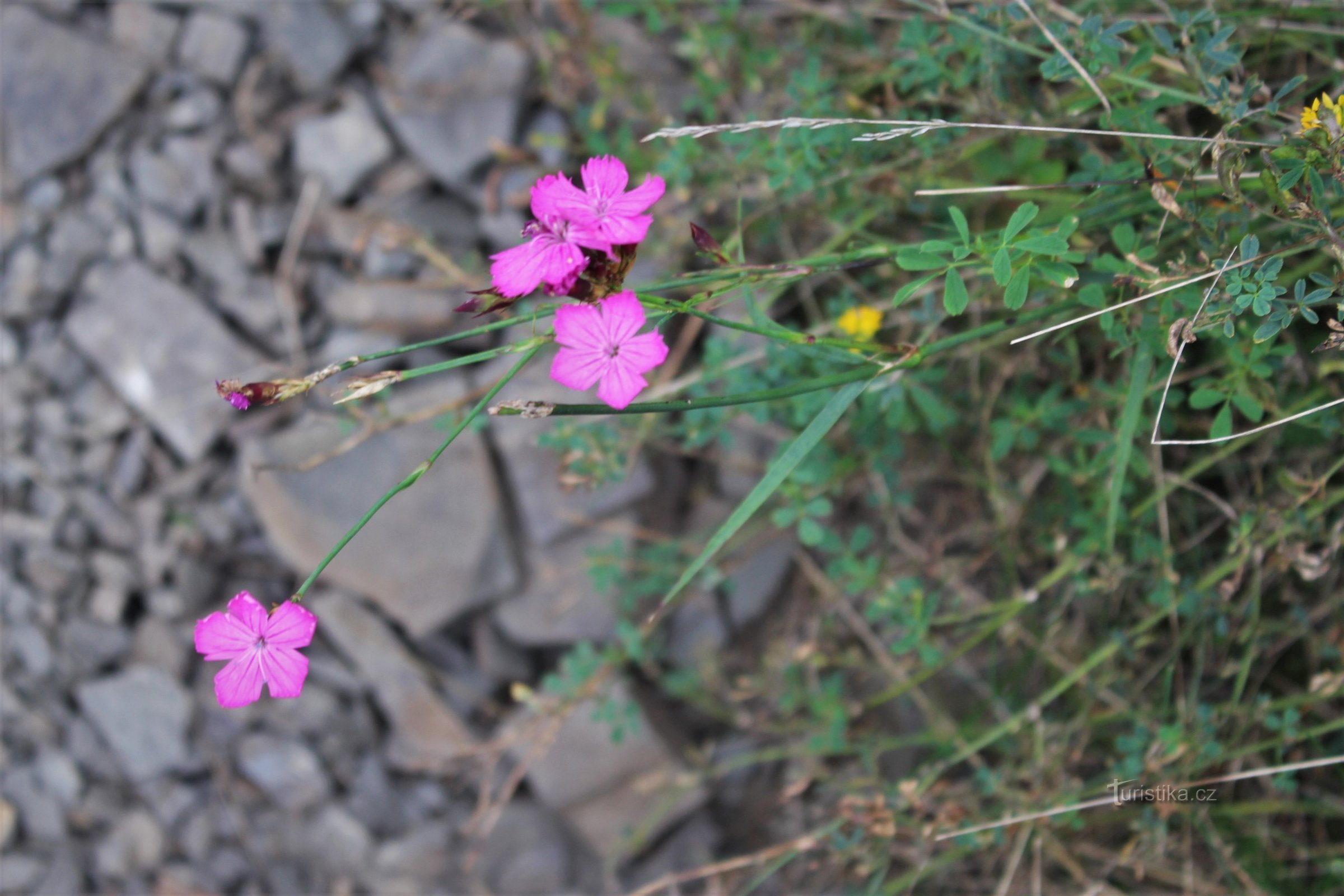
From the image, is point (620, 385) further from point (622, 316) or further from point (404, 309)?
point (404, 309)

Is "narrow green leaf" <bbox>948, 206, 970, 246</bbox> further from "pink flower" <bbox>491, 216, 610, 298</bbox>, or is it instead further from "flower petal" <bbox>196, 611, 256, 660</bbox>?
"flower petal" <bbox>196, 611, 256, 660</bbox>

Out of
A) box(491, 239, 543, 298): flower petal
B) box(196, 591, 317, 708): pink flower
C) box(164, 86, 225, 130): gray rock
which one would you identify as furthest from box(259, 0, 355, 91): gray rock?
box(196, 591, 317, 708): pink flower

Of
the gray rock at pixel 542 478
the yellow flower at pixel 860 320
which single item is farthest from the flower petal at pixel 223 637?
the gray rock at pixel 542 478

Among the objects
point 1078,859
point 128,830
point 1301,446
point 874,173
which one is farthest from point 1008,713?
point 128,830

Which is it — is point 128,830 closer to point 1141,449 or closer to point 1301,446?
point 1141,449

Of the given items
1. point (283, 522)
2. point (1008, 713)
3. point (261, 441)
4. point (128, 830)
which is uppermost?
point (261, 441)

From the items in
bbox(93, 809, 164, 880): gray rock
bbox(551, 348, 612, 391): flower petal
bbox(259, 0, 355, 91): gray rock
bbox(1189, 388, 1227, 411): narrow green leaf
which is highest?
bbox(259, 0, 355, 91): gray rock

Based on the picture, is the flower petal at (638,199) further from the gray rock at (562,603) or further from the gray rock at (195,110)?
the gray rock at (195,110)
